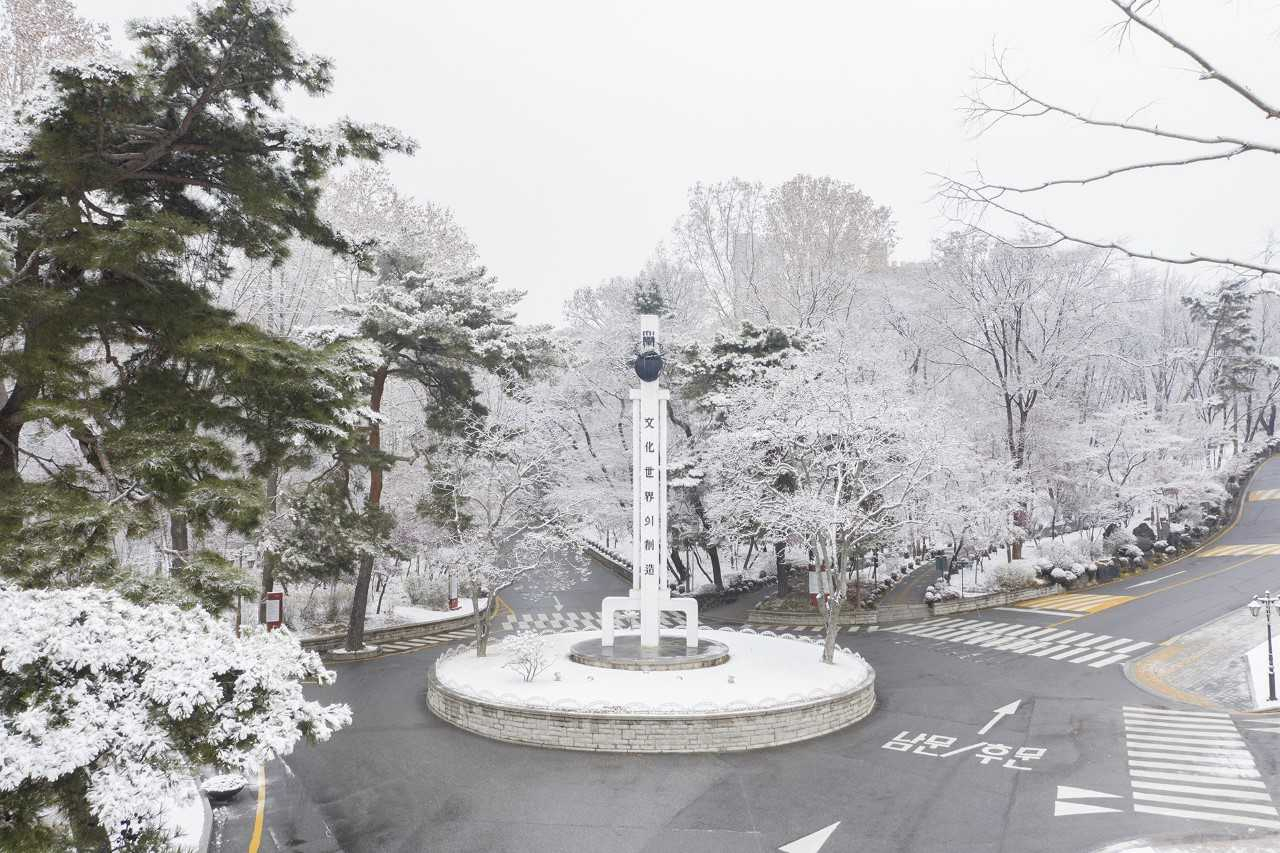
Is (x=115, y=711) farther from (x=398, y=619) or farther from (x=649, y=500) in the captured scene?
(x=398, y=619)

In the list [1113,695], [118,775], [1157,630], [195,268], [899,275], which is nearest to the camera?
[118,775]

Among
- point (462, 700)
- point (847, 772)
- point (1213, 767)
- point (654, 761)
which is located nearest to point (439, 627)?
point (462, 700)

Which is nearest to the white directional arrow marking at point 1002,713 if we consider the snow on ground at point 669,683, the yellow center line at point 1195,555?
the snow on ground at point 669,683

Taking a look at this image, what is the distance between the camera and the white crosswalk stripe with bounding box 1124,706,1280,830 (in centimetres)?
999

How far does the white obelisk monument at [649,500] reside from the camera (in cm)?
1819

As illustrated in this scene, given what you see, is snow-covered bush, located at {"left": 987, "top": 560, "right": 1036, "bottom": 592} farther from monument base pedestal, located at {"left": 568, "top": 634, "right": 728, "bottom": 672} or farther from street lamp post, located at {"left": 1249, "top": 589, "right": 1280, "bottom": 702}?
monument base pedestal, located at {"left": 568, "top": 634, "right": 728, "bottom": 672}

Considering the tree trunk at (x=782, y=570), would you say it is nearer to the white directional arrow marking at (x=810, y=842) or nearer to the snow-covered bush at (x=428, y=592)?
the snow-covered bush at (x=428, y=592)

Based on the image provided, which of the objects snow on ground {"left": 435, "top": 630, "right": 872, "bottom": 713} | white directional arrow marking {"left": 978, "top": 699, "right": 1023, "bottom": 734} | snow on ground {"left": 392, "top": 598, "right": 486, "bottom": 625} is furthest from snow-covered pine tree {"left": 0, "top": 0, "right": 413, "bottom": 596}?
snow on ground {"left": 392, "top": 598, "right": 486, "bottom": 625}

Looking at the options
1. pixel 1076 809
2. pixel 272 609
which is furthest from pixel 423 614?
pixel 1076 809

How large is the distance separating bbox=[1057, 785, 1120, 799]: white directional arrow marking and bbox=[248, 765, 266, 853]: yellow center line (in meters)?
10.7

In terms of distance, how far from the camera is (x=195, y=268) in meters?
9.67

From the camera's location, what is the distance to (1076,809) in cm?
1018

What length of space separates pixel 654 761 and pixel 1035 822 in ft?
18.9

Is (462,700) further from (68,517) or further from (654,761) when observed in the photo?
(68,517)
